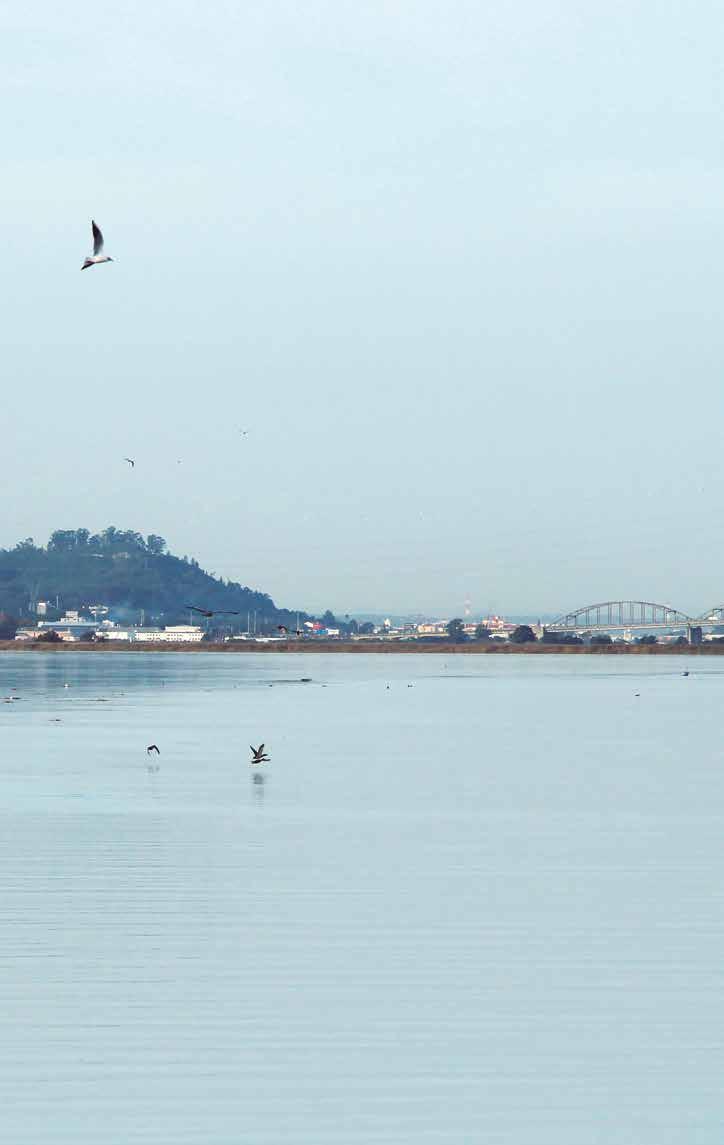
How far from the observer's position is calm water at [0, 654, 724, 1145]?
15.0 metres

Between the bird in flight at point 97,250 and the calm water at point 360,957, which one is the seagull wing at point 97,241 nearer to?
the bird in flight at point 97,250

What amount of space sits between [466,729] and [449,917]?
50.7 meters

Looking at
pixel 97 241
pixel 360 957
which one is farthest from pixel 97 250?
pixel 360 957

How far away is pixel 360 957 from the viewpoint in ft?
70.0

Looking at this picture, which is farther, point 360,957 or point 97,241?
point 97,241

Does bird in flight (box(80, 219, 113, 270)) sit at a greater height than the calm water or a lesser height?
greater

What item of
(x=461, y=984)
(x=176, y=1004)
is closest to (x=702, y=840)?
(x=461, y=984)

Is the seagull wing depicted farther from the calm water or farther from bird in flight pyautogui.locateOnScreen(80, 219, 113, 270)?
the calm water

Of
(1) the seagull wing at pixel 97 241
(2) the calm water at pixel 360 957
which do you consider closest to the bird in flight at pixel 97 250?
(1) the seagull wing at pixel 97 241

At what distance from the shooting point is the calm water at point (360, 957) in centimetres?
1497

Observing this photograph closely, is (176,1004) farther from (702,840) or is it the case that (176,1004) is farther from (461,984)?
(702,840)

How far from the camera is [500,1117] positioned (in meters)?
14.8

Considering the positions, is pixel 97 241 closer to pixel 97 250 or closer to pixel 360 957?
pixel 97 250

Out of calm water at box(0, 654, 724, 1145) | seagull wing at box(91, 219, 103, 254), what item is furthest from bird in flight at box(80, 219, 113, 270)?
calm water at box(0, 654, 724, 1145)
